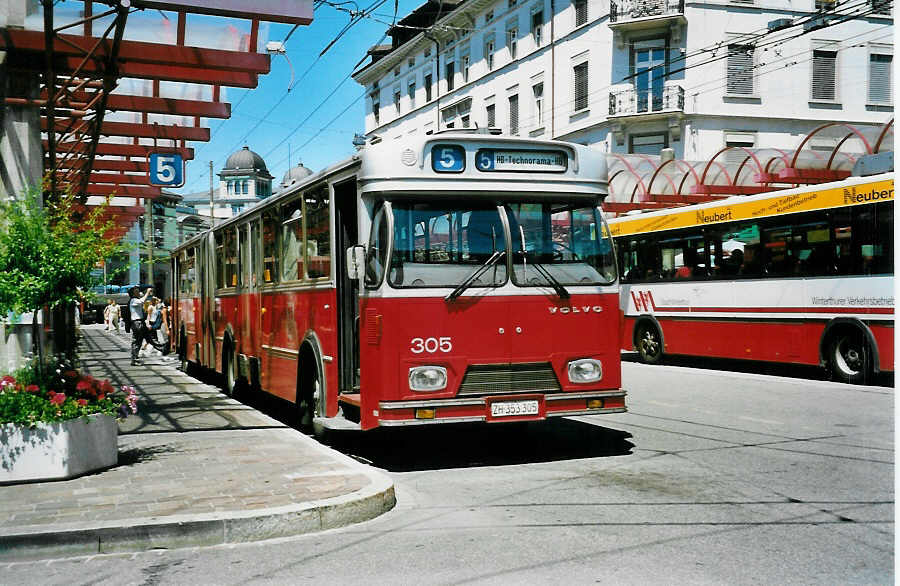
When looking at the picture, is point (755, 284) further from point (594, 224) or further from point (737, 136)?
point (737, 136)

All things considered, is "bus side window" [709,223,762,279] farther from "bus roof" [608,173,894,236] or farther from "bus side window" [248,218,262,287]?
"bus side window" [248,218,262,287]

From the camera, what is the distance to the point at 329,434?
10.5m

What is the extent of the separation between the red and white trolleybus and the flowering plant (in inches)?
77.7

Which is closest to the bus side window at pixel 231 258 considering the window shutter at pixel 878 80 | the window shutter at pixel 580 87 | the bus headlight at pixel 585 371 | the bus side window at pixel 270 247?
the bus side window at pixel 270 247

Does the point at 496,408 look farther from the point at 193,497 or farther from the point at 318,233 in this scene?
the point at 318,233

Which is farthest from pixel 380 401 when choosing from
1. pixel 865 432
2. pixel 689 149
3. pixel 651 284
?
pixel 689 149

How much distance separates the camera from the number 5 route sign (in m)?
17.3

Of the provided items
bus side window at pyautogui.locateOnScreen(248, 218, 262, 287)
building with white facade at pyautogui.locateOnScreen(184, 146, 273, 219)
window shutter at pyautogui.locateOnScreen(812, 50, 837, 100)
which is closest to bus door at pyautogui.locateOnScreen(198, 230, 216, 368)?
bus side window at pyautogui.locateOnScreen(248, 218, 262, 287)

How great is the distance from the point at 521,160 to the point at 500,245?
81cm

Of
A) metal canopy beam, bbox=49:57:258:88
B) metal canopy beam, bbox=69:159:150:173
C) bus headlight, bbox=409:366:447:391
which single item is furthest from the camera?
metal canopy beam, bbox=69:159:150:173

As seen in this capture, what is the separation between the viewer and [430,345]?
321 inches

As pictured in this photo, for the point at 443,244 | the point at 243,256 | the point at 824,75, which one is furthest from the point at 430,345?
the point at 824,75

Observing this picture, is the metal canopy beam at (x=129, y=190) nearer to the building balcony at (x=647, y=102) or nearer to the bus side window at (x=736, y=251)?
the bus side window at (x=736, y=251)

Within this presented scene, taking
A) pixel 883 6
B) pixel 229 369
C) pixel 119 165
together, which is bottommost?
pixel 229 369
